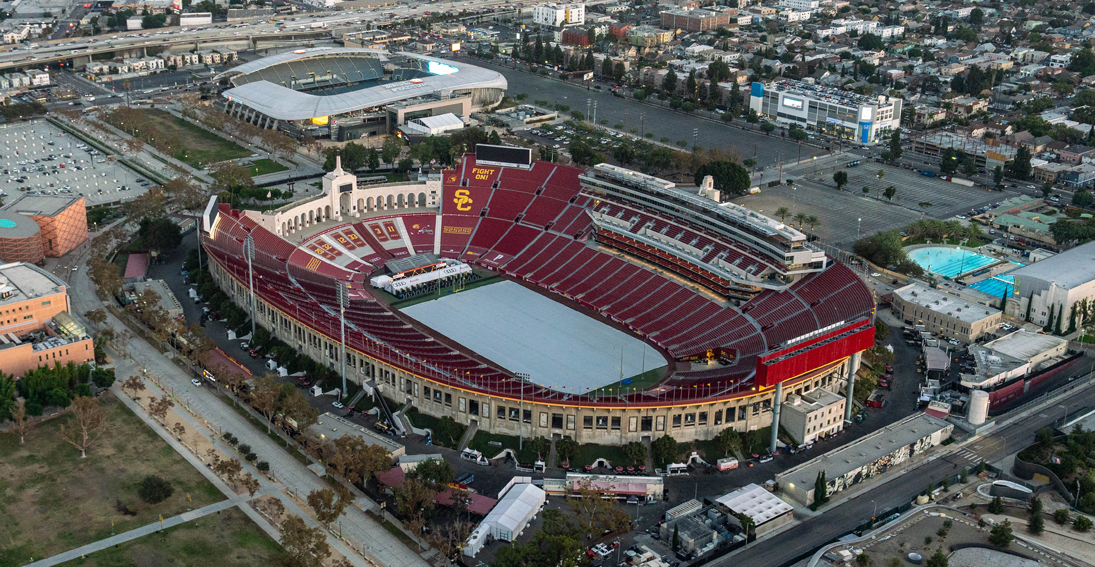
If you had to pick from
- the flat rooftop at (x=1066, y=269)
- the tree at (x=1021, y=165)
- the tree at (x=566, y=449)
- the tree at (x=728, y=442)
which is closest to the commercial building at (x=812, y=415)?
the tree at (x=728, y=442)

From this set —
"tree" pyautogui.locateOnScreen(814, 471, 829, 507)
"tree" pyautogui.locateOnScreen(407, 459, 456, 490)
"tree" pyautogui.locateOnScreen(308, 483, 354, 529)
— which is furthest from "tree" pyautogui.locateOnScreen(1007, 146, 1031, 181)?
"tree" pyautogui.locateOnScreen(308, 483, 354, 529)

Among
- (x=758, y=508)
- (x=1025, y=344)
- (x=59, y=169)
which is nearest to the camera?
(x=758, y=508)

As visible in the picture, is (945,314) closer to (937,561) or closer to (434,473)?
(937,561)

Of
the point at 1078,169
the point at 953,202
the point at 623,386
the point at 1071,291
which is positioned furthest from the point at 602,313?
the point at 1078,169

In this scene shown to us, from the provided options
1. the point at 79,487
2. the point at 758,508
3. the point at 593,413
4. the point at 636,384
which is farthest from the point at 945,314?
the point at 79,487

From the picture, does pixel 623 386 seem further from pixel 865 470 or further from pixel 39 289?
pixel 39 289

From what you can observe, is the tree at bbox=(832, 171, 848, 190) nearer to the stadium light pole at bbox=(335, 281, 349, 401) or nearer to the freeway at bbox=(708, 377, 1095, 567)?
the freeway at bbox=(708, 377, 1095, 567)

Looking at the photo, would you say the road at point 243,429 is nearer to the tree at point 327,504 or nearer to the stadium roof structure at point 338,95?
the tree at point 327,504
